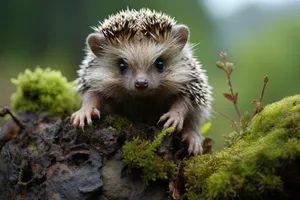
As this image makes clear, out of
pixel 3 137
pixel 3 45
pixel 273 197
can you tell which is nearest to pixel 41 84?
pixel 3 137

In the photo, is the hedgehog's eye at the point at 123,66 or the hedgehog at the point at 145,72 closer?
the hedgehog at the point at 145,72

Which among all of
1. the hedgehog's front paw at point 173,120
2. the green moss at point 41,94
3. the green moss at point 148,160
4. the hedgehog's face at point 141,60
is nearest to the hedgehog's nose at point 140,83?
the hedgehog's face at point 141,60

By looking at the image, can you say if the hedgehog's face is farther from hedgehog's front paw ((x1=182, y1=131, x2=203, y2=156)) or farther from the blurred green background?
the blurred green background

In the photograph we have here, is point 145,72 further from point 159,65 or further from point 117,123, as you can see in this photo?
point 117,123

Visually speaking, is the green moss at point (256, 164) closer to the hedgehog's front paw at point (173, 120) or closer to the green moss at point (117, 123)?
the hedgehog's front paw at point (173, 120)

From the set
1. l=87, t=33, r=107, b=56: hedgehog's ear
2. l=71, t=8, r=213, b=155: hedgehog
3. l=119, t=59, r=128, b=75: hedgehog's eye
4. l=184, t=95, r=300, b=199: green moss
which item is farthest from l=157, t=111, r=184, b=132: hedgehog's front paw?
l=87, t=33, r=107, b=56: hedgehog's ear

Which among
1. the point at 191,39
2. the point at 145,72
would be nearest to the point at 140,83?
the point at 145,72
